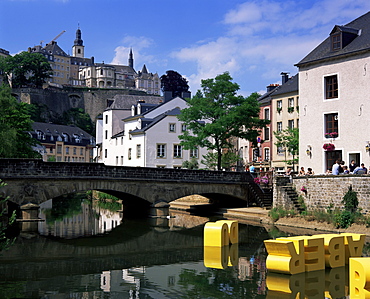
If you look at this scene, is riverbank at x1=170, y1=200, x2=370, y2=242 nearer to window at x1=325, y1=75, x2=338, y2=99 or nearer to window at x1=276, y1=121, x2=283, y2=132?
window at x1=325, y1=75, x2=338, y2=99

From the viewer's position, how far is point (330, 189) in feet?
88.8

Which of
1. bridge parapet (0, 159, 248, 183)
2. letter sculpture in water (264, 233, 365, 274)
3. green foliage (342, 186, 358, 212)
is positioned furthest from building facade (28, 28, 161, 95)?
letter sculpture in water (264, 233, 365, 274)

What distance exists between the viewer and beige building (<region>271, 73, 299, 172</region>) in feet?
163

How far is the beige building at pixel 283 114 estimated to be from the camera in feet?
163

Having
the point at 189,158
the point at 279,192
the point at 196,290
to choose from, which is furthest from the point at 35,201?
the point at 189,158

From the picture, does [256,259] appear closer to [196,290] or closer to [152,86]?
[196,290]

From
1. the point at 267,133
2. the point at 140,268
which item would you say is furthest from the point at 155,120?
the point at 140,268

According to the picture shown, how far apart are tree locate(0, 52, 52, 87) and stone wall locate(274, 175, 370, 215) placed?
93.6 metres

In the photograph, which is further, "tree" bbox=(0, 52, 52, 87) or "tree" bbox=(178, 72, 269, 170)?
"tree" bbox=(0, 52, 52, 87)

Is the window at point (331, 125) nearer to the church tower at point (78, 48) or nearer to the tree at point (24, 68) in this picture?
the tree at point (24, 68)

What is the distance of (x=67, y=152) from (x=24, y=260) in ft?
255

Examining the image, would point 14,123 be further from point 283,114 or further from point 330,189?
point 283,114

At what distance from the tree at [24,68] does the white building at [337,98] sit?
90.9m

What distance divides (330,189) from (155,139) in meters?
27.6
